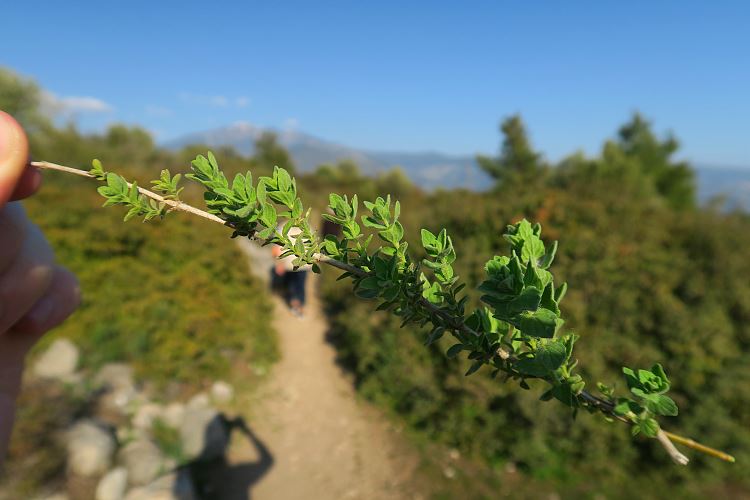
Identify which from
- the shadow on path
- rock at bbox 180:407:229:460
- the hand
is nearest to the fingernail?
the hand

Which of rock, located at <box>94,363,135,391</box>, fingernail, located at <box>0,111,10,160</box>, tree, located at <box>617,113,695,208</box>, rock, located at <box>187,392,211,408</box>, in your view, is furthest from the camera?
tree, located at <box>617,113,695,208</box>

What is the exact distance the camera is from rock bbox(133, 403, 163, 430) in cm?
567

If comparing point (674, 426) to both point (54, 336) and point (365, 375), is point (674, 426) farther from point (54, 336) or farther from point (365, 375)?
point (54, 336)

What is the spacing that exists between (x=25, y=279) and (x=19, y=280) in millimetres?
26

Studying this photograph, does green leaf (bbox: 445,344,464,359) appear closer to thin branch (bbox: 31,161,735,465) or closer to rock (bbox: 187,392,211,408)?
thin branch (bbox: 31,161,735,465)

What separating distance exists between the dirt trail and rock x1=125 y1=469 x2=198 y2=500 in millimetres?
716

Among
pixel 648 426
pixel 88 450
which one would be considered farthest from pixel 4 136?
pixel 88 450

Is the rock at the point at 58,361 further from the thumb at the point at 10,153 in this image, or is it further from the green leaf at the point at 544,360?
the green leaf at the point at 544,360

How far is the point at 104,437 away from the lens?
502 cm

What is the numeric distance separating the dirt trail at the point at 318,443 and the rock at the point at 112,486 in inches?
52.4

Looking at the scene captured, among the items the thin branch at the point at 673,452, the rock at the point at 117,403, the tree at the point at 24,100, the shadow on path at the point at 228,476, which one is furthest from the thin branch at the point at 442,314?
the tree at the point at 24,100

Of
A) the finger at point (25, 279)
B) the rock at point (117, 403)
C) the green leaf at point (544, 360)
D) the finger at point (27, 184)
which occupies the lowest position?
the rock at point (117, 403)

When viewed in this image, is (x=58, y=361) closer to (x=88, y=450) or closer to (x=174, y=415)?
(x=174, y=415)

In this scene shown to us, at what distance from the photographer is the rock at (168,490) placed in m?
4.48
